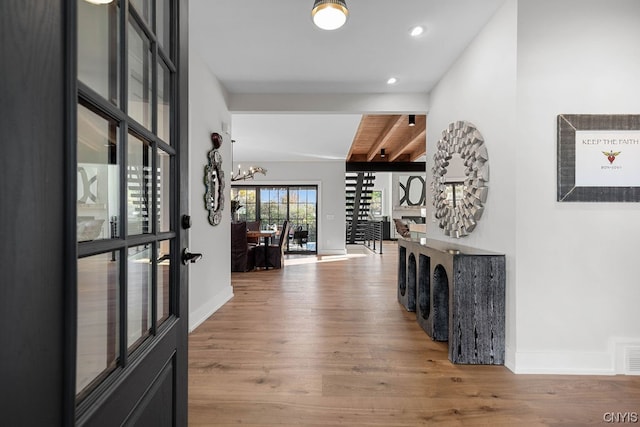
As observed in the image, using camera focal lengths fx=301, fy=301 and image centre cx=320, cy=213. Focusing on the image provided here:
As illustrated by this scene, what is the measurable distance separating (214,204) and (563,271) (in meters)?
3.20

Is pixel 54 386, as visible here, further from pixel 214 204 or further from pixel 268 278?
pixel 268 278

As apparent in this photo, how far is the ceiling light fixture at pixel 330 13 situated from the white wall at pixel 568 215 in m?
1.27

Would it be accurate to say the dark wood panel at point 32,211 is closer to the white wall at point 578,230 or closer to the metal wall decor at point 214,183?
the white wall at point 578,230

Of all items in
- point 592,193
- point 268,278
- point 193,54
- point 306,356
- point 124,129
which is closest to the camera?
point 124,129

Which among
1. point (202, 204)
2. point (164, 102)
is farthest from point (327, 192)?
point (164, 102)

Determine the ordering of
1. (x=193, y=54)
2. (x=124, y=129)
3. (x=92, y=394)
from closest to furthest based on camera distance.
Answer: (x=92, y=394), (x=124, y=129), (x=193, y=54)

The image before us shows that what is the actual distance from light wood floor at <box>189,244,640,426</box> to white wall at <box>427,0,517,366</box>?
439mm

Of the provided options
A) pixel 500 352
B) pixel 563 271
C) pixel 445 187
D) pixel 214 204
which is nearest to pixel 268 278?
pixel 214 204

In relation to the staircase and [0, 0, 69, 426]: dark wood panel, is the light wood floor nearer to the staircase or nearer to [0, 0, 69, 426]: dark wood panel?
[0, 0, 69, 426]: dark wood panel

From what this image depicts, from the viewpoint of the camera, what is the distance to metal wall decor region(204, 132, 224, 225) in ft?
10.5

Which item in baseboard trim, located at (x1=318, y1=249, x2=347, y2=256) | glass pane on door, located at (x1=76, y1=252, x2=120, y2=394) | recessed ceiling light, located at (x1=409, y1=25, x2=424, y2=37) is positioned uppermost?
recessed ceiling light, located at (x1=409, y1=25, x2=424, y2=37)

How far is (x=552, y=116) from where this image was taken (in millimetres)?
2111

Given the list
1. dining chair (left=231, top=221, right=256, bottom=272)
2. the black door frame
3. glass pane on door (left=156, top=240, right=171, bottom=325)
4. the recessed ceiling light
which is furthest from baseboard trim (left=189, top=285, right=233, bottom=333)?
the recessed ceiling light

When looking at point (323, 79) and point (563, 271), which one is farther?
point (323, 79)
